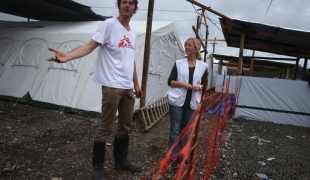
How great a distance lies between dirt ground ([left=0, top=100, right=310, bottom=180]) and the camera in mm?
3404

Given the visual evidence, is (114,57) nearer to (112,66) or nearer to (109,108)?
(112,66)

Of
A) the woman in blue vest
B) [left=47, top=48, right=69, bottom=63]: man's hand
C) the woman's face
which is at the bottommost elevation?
the woman in blue vest

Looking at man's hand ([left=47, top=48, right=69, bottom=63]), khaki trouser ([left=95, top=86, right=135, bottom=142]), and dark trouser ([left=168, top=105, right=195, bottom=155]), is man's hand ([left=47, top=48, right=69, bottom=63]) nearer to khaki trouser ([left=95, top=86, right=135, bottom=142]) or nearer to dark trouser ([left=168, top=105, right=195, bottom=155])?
khaki trouser ([left=95, top=86, right=135, bottom=142])

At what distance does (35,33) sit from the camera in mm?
8398

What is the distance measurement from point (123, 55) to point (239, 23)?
20.3ft

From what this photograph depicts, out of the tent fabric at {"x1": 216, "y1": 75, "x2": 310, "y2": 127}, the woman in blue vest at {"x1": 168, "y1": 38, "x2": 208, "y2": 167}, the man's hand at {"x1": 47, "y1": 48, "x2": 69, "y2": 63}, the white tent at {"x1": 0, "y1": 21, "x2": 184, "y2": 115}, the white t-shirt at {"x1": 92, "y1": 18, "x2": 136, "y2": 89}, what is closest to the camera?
the man's hand at {"x1": 47, "y1": 48, "x2": 69, "y2": 63}

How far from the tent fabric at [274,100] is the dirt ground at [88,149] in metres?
1.10

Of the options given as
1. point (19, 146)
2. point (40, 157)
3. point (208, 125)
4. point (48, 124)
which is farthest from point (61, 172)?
point (208, 125)

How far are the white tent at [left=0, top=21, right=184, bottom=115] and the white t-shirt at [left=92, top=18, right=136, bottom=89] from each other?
398cm

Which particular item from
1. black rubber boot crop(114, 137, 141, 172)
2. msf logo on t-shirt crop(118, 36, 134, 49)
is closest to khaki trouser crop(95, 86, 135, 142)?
black rubber boot crop(114, 137, 141, 172)

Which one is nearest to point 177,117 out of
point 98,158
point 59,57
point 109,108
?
point 109,108

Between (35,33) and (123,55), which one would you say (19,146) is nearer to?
(123,55)

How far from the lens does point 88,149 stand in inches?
166

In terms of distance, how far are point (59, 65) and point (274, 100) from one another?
698 centimetres
